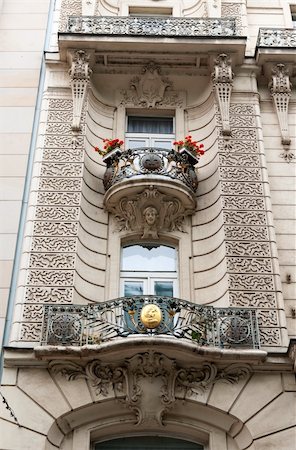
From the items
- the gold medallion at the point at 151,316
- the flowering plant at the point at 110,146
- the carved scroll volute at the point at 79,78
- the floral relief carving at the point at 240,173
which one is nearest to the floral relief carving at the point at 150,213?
the floral relief carving at the point at 240,173

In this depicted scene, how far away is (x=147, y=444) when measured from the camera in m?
12.0

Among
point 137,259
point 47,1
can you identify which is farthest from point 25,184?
point 47,1

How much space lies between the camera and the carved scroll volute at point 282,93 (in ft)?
52.7

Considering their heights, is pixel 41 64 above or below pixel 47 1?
below

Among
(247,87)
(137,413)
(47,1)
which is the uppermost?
(47,1)

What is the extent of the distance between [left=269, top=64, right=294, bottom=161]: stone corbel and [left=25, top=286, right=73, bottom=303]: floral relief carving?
21.4 feet

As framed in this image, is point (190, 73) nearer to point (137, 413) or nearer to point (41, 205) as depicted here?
point (41, 205)

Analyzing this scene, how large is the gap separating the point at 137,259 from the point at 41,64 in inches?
249

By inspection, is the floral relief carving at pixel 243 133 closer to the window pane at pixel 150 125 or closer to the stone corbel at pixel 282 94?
the stone corbel at pixel 282 94

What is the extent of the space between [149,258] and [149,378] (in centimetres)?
333

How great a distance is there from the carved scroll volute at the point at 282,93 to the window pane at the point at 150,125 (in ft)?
9.10

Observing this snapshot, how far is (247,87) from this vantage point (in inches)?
661

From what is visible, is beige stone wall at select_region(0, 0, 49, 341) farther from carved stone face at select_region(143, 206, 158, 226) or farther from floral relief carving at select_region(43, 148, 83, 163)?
carved stone face at select_region(143, 206, 158, 226)

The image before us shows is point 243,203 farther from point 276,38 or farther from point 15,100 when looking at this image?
point 15,100
